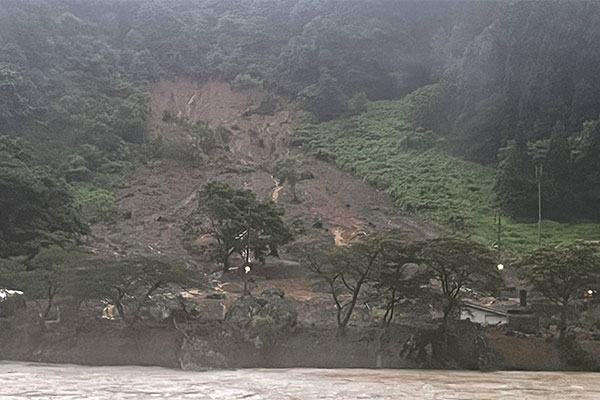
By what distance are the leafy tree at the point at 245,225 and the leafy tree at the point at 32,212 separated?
856cm

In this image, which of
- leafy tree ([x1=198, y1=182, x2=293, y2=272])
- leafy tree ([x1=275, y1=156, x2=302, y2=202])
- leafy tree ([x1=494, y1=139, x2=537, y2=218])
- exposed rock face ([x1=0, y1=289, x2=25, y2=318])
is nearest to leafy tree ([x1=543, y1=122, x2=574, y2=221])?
leafy tree ([x1=494, y1=139, x2=537, y2=218])

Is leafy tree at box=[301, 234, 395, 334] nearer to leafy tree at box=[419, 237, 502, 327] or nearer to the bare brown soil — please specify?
leafy tree at box=[419, 237, 502, 327]

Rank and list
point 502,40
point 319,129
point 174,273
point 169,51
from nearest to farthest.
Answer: point 174,273 → point 502,40 → point 319,129 → point 169,51

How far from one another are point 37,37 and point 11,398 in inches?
3087

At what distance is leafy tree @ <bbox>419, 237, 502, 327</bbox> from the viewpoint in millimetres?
27547

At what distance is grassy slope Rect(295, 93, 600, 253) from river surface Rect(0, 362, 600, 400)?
100 feet

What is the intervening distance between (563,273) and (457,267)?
4.37 m

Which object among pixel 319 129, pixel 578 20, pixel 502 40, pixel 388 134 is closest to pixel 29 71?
pixel 319 129

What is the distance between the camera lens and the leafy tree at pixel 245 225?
45.3 metres

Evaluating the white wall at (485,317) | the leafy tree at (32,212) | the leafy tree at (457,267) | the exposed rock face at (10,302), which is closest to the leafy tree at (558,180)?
the white wall at (485,317)

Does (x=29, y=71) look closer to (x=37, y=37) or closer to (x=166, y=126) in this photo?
(x=37, y=37)

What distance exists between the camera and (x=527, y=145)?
67.9 metres

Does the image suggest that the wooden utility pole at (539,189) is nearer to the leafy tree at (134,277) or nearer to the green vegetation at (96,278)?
the leafy tree at (134,277)

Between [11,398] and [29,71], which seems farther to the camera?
[29,71]
